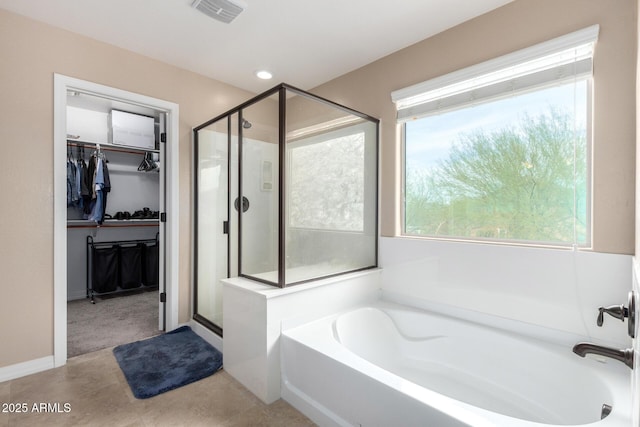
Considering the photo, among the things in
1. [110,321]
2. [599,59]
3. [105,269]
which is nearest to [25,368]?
[110,321]

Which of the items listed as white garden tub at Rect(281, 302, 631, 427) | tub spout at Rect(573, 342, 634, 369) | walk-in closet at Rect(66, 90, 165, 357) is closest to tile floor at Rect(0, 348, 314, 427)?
white garden tub at Rect(281, 302, 631, 427)

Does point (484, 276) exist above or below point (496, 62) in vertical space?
below

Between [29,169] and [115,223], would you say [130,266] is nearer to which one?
[115,223]

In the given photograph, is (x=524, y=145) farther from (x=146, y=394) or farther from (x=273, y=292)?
(x=146, y=394)

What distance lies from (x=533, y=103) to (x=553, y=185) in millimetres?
525

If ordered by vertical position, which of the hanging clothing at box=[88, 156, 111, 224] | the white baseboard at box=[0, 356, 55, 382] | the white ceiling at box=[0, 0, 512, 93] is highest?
the white ceiling at box=[0, 0, 512, 93]

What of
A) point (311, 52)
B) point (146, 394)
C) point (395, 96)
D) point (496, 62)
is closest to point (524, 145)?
point (496, 62)

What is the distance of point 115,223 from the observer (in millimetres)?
4043

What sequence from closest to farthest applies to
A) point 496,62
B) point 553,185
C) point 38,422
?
point 38,422, point 553,185, point 496,62

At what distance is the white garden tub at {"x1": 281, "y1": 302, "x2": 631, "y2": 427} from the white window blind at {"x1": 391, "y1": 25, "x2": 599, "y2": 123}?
1.49 m

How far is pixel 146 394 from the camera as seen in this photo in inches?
72.8

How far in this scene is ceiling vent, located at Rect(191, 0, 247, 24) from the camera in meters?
1.90

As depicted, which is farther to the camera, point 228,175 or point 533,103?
point 228,175

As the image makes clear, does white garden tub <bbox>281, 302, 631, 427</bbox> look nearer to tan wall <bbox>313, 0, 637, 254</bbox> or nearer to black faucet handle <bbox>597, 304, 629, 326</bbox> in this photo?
black faucet handle <bbox>597, 304, 629, 326</bbox>
